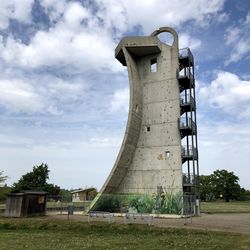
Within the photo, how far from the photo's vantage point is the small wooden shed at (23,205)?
2694cm

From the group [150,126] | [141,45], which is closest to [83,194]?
[150,126]

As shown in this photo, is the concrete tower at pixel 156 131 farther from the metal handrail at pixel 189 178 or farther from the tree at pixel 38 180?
the tree at pixel 38 180

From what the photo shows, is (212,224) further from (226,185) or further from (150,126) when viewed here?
(226,185)

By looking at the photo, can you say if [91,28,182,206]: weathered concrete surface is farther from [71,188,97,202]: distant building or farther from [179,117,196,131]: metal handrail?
[71,188,97,202]: distant building

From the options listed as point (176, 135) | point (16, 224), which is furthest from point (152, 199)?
point (16, 224)

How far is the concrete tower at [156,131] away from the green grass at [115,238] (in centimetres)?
1159

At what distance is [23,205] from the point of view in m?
27.0

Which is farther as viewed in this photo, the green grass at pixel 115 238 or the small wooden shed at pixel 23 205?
the small wooden shed at pixel 23 205

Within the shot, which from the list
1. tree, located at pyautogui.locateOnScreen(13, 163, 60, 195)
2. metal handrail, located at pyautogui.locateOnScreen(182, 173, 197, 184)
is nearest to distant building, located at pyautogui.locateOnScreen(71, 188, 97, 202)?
tree, located at pyautogui.locateOnScreen(13, 163, 60, 195)

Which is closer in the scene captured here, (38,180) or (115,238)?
(115,238)

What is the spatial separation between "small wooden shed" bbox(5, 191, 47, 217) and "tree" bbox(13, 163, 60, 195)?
43.0 meters

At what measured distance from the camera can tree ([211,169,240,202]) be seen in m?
89.9

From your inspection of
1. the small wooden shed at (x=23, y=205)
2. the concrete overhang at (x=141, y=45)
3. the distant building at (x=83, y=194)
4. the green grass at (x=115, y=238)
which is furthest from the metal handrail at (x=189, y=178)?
the distant building at (x=83, y=194)

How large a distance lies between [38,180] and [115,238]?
206 ft
